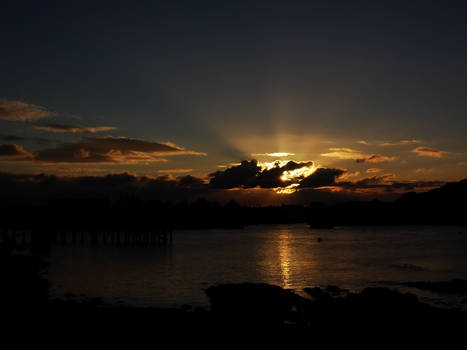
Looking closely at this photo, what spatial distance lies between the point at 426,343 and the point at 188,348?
12.6 meters

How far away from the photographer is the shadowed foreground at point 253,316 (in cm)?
2442

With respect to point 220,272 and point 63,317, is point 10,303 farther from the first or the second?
point 220,272

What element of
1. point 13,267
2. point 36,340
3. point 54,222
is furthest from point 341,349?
point 54,222

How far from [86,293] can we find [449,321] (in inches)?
1215

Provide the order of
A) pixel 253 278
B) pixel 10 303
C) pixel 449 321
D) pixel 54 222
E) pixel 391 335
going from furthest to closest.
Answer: pixel 54 222 → pixel 253 278 → pixel 10 303 → pixel 449 321 → pixel 391 335

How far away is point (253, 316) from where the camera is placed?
2731 centimetres

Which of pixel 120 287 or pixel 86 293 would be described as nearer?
pixel 86 293

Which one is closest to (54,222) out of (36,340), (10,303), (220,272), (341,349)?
(220,272)

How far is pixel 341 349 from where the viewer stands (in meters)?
21.8

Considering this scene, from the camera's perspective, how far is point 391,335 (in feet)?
78.1

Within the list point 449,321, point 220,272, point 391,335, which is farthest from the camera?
point 220,272

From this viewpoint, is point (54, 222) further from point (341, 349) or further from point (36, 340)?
point (341, 349)

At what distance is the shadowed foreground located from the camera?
80.1 feet

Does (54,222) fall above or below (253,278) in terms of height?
above
